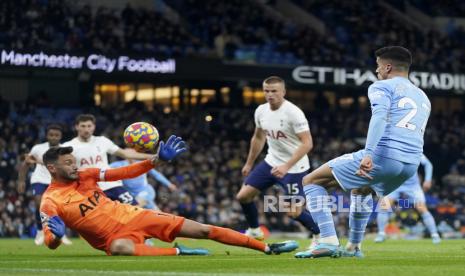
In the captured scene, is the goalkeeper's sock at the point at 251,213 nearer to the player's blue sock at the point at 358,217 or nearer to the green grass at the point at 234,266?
the green grass at the point at 234,266

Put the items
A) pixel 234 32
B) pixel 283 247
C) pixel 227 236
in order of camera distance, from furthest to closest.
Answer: pixel 234 32 < pixel 283 247 < pixel 227 236

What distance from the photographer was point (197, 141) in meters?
34.8

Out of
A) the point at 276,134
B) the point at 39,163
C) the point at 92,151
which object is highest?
the point at 276,134

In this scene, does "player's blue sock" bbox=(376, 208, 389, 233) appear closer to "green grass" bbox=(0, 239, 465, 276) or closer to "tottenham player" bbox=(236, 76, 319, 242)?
→ "tottenham player" bbox=(236, 76, 319, 242)

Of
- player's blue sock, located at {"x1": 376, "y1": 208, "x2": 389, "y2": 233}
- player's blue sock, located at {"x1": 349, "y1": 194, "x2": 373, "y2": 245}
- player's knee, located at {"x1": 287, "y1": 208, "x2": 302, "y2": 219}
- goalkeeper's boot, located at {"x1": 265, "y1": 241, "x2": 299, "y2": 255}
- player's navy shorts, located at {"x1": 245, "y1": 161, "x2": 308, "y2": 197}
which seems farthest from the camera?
player's blue sock, located at {"x1": 376, "y1": 208, "x2": 389, "y2": 233}

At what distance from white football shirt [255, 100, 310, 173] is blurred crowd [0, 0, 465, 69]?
670 inches

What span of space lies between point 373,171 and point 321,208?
28.4 inches

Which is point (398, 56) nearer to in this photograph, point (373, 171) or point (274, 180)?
point (373, 171)

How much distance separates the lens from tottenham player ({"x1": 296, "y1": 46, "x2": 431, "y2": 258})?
10023mm

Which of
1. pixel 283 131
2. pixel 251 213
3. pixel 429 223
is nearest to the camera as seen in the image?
pixel 283 131

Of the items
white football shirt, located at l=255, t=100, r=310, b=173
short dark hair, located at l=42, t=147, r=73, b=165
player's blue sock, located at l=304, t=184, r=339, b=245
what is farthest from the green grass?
white football shirt, located at l=255, t=100, r=310, b=173

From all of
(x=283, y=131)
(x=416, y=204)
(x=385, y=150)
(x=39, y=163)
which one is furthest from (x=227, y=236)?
(x=416, y=204)

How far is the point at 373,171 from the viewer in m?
10.1

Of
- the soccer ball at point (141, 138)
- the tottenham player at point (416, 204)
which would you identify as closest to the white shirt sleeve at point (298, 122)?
the soccer ball at point (141, 138)
